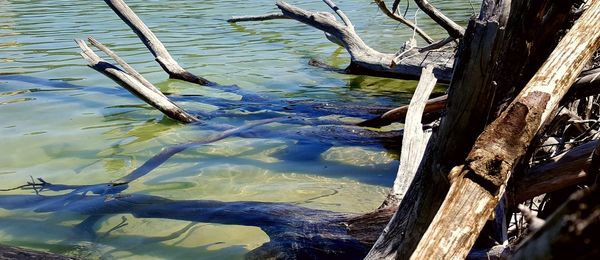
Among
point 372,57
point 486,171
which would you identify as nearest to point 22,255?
point 486,171

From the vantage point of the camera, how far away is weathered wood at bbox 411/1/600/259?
5.89 feet

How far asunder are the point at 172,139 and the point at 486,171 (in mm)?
4831

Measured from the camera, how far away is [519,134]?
191 centimetres

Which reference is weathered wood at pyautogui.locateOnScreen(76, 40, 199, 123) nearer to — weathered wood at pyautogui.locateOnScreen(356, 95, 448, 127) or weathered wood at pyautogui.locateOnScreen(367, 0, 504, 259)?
weathered wood at pyautogui.locateOnScreen(356, 95, 448, 127)

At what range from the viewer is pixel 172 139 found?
20.9ft

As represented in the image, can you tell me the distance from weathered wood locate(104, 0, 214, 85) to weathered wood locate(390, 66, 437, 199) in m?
3.81

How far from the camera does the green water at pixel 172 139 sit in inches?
163

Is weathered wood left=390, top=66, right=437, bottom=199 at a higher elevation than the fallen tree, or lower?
lower

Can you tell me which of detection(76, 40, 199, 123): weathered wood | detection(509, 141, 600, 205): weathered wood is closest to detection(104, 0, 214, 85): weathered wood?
detection(76, 40, 199, 123): weathered wood

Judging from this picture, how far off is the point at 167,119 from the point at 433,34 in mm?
6959

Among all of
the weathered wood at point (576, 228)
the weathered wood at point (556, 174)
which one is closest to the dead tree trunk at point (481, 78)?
the weathered wood at point (556, 174)

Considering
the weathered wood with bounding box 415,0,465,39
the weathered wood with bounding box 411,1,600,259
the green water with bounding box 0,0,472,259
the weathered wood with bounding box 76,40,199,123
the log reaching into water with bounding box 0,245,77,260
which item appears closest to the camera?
the weathered wood with bounding box 411,1,600,259

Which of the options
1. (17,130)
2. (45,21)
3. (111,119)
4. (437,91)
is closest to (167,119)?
(111,119)

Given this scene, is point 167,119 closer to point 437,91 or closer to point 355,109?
point 355,109
